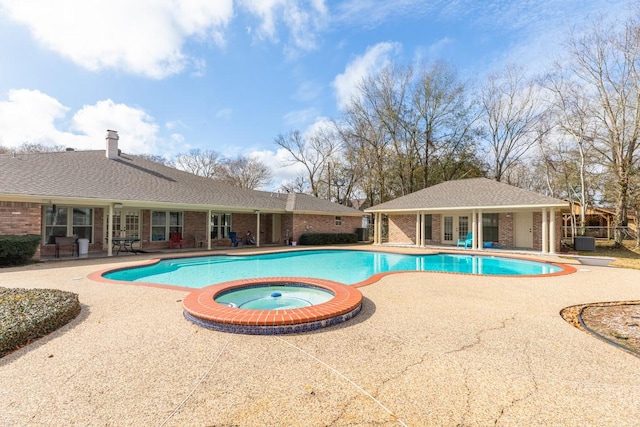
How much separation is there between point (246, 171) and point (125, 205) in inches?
1014

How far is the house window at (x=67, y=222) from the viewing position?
12727 millimetres

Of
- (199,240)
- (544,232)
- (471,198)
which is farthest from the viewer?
(199,240)

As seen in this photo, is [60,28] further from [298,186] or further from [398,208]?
[298,186]

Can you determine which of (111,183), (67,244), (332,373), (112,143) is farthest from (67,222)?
(332,373)

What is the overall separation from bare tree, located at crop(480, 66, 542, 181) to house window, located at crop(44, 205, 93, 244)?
2963 centimetres

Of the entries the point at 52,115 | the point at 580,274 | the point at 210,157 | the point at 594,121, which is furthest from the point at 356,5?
the point at 210,157

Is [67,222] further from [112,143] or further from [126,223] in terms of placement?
[112,143]

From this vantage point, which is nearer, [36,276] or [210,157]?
[36,276]

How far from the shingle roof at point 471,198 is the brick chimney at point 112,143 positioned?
1523cm

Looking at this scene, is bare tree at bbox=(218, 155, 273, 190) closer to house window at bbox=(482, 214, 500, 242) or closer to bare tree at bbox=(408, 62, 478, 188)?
bare tree at bbox=(408, 62, 478, 188)

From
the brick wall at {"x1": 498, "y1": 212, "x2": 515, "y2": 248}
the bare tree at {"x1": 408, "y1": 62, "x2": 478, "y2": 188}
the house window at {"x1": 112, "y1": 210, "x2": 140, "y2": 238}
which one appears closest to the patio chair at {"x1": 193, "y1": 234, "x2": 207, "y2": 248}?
the house window at {"x1": 112, "y1": 210, "x2": 140, "y2": 238}

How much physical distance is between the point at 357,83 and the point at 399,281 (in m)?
23.7

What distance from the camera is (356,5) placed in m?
10.6

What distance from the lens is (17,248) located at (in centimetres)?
981
